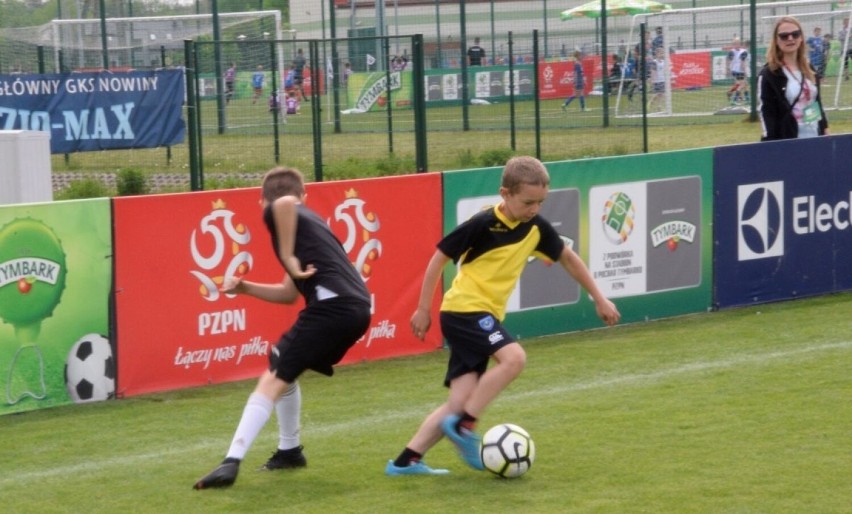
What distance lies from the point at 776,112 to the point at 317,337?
6.89 meters

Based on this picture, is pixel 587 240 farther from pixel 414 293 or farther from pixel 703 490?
pixel 703 490

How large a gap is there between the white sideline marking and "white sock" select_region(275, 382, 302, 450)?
547 mm

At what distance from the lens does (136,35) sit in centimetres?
2877

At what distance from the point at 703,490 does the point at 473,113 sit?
18494mm

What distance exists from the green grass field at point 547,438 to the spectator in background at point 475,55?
15.5 metres

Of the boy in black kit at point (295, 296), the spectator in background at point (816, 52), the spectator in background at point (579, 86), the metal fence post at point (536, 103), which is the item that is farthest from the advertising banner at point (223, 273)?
the spectator in background at point (816, 52)

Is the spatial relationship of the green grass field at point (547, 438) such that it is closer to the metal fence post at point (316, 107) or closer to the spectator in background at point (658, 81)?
the metal fence post at point (316, 107)

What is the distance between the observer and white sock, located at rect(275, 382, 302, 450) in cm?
678

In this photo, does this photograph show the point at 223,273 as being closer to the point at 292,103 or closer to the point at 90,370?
the point at 90,370

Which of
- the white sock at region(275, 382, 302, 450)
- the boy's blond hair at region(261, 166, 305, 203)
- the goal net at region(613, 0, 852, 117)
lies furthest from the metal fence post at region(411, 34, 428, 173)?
the goal net at region(613, 0, 852, 117)

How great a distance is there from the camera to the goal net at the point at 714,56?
2917 cm

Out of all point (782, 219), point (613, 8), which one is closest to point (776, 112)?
point (782, 219)

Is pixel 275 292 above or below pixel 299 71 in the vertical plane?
below

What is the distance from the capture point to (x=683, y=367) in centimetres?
940
